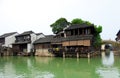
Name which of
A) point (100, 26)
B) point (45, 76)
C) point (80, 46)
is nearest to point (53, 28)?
point (100, 26)

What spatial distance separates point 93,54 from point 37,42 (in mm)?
17443

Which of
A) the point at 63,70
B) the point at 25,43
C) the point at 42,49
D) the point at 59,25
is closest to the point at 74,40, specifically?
the point at 42,49

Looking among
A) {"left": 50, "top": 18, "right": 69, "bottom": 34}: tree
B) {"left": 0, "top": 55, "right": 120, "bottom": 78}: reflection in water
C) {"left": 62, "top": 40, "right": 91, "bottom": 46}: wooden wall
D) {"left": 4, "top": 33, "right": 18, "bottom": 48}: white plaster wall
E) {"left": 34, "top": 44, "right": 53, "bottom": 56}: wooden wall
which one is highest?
{"left": 50, "top": 18, "right": 69, "bottom": 34}: tree

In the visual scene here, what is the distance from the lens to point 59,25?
2406 inches

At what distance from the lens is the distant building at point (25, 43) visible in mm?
55338

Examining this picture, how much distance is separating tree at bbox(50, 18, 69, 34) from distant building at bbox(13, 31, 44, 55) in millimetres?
5188

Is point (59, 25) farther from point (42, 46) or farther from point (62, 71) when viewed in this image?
point (62, 71)

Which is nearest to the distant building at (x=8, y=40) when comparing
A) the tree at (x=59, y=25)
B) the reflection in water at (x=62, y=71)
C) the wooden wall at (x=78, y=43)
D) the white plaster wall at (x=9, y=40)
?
the white plaster wall at (x=9, y=40)

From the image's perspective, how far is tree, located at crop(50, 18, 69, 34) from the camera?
6103cm

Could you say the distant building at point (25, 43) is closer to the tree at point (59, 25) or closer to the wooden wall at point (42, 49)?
the wooden wall at point (42, 49)

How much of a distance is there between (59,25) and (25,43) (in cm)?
1108

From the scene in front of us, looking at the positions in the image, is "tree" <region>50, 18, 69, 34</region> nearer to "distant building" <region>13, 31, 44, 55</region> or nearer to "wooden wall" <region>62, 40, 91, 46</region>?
"distant building" <region>13, 31, 44, 55</region>

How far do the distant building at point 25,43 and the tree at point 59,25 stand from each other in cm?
519

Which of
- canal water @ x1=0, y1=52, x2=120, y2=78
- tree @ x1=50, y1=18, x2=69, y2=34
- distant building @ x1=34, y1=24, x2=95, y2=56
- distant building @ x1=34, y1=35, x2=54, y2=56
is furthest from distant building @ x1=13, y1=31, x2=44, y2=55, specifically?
canal water @ x1=0, y1=52, x2=120, y2=78
